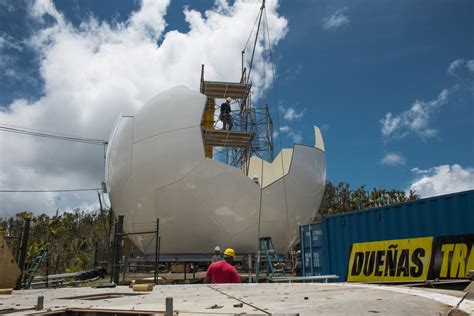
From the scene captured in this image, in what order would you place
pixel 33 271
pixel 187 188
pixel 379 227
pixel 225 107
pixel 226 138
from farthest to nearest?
→ 1. pixel 225 107
2. pixel 226 138
3. pixel 187 188
4. pixel 33 271
5. pixel 379 227

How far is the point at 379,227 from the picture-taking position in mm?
8703

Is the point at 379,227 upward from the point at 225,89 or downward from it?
downward

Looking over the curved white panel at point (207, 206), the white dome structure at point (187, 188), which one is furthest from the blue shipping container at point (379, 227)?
the white dome structure at point (187, 188)

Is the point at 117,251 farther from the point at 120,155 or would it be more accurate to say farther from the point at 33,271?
the point at 120,155

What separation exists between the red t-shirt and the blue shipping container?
4.14 metres

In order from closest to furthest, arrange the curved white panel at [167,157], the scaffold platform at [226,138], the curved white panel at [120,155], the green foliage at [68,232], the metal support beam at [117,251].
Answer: the metal support beam at [117,251] < the curved white panel at [167,157] < the curved white panel at [120,155] < the scaffold platform at [226,138] < the green foliage at [68,232]

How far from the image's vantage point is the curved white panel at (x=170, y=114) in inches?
574

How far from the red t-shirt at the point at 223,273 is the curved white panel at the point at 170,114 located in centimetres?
925

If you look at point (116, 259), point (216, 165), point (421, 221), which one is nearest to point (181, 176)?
point (216, 165)

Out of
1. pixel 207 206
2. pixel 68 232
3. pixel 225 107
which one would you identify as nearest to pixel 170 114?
pixel 207 206

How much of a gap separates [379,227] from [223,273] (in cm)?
445

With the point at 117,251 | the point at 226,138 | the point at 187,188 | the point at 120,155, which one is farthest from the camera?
the point at 226,138

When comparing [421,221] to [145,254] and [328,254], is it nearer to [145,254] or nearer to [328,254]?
[328,254]

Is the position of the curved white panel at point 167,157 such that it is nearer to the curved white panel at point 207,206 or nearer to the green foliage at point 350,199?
the curved white panel at point 207,206
